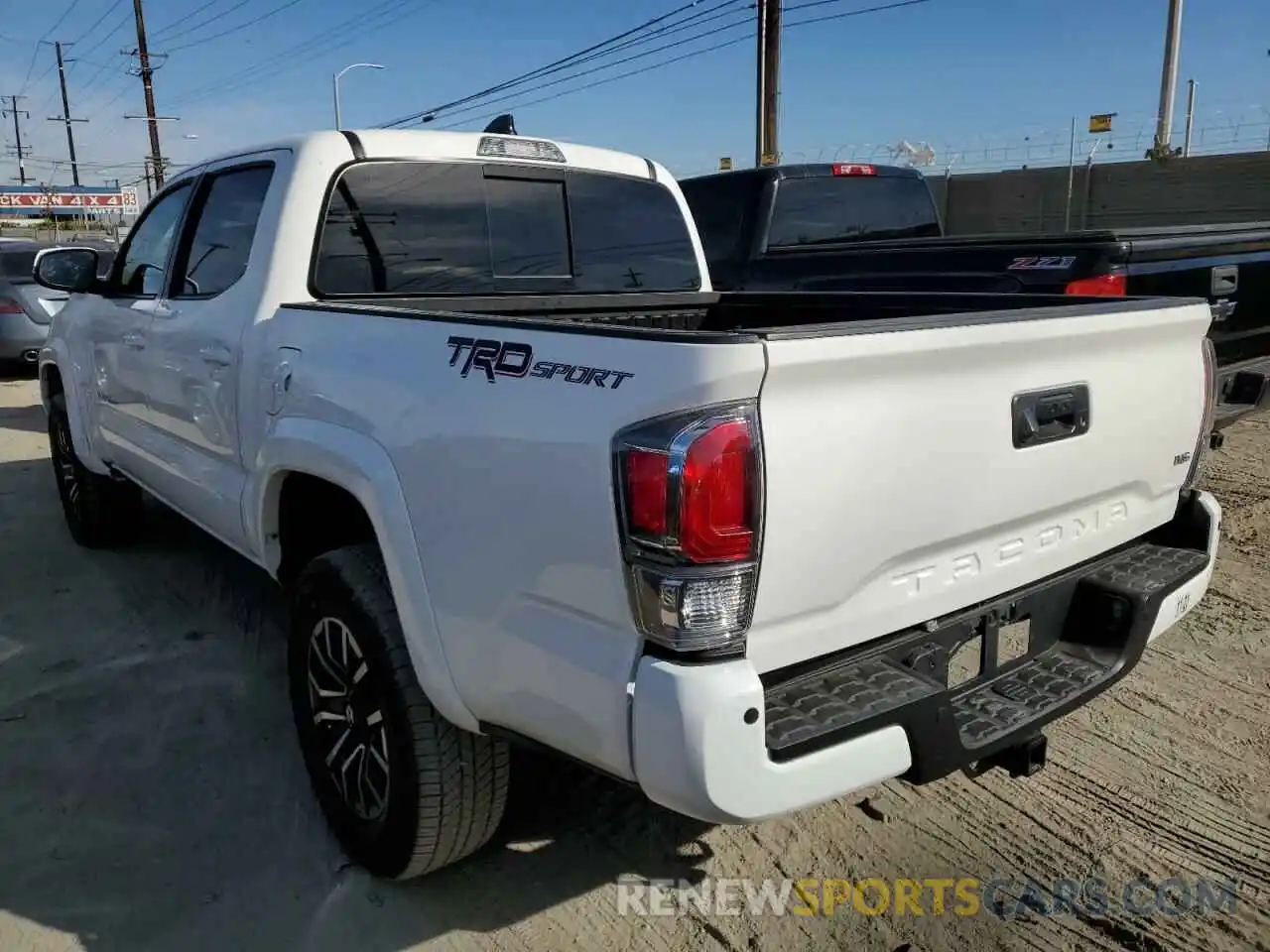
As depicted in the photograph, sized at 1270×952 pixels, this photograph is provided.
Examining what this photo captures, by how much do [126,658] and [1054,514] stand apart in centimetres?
367

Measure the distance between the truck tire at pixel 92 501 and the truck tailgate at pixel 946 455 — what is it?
4.60 meters

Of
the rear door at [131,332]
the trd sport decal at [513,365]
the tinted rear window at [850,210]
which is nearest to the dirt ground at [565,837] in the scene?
the rear door at [131,332]

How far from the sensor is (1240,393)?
4.98 metres

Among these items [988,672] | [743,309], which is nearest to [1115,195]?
[743,309]

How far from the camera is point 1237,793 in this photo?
3.08 meters

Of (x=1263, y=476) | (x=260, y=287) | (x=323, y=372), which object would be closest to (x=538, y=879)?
(x=323, y=372)

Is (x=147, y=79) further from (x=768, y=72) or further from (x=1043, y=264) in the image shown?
(x=1043, y=264)

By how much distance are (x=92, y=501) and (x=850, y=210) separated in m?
5.43

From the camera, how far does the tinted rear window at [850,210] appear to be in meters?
Answer: 7.19

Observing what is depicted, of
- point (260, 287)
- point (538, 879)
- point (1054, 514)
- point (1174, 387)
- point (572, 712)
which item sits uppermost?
point (260, 287)

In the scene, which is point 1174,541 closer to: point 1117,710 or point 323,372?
point 1117,710

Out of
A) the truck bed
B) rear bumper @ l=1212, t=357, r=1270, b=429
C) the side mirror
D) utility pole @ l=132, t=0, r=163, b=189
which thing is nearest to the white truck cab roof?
the truck bed

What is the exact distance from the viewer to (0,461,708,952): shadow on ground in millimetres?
2650

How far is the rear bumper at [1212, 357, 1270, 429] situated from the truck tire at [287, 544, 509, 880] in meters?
4.10
